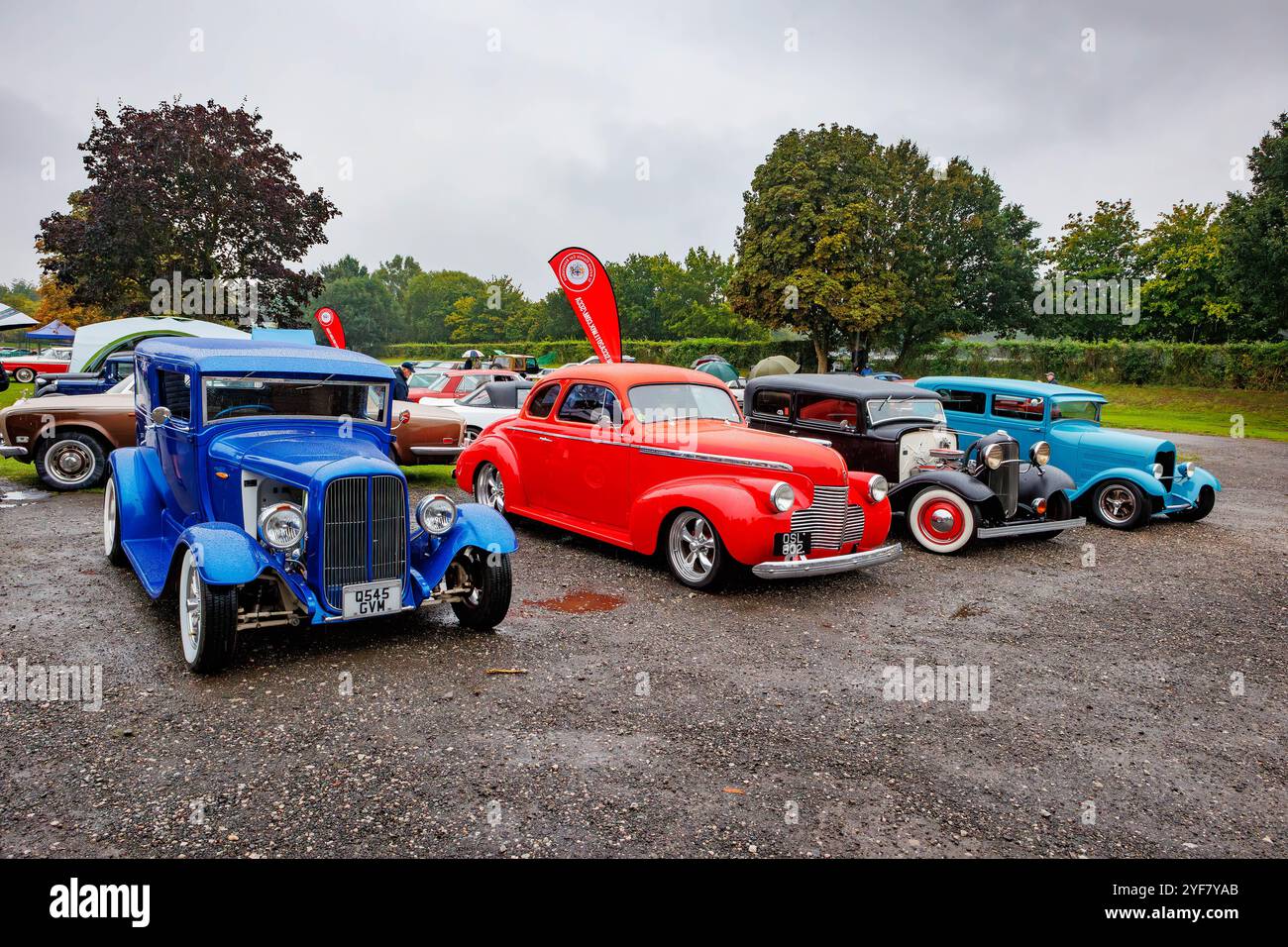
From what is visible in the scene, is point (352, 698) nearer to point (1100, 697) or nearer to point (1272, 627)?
point (1100, 697)

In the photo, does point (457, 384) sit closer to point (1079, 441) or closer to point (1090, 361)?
point (1079, 441)

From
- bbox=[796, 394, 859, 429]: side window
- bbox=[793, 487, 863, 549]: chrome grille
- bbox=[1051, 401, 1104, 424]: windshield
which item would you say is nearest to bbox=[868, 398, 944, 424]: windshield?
bbox=[796, 394, 859, 429]: side window

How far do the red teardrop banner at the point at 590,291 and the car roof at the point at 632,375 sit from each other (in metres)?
4.94

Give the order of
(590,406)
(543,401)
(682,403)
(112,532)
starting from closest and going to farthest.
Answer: (112,532)
(682,403)
(590,406)
(543,401)

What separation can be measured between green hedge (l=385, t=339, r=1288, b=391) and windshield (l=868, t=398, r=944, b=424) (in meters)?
28.8

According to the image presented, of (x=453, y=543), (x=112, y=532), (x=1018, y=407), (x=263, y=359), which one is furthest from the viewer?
(x=1018, y=407)

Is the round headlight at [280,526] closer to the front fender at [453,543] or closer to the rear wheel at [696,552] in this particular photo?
the front fender at [453,543]

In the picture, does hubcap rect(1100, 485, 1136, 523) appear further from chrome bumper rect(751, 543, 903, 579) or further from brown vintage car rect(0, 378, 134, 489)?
brown vintage car rect(0, 378, 134, 489)

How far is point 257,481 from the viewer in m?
5.38

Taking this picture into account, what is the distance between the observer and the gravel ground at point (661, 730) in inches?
132

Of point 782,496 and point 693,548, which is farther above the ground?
point 782,496

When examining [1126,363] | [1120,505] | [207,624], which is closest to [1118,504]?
[1120,505]

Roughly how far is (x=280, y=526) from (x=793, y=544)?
4030mm

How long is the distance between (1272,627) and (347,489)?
7.26 metres
